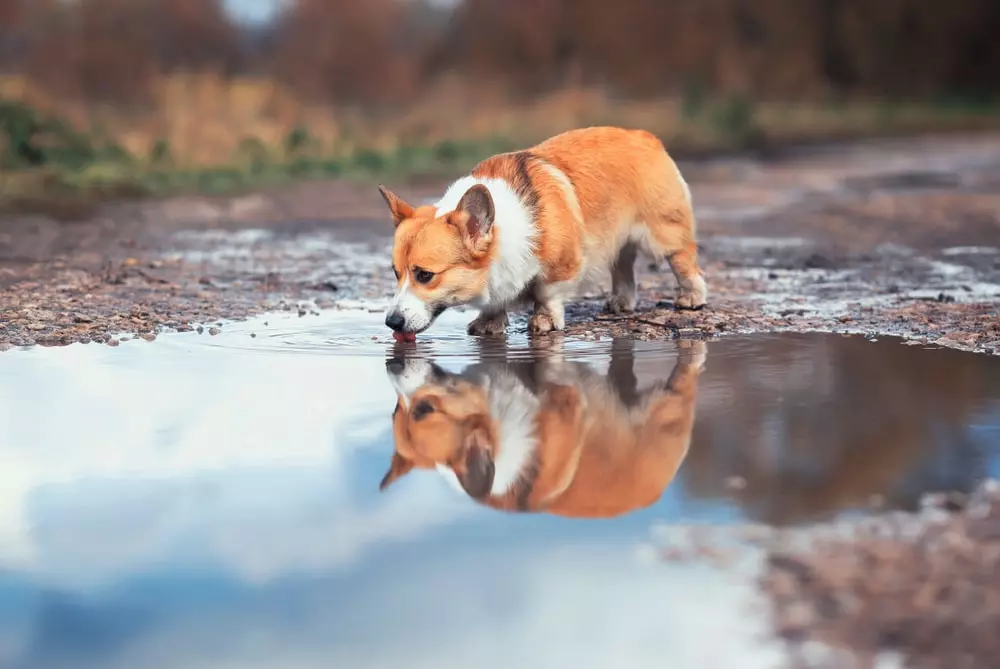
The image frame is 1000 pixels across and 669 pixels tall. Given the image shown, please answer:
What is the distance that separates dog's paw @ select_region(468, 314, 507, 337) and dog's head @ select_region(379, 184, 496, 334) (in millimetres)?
527

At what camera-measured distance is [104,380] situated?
6648 millimetres

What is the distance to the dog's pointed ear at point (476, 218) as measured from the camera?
23.4 ft

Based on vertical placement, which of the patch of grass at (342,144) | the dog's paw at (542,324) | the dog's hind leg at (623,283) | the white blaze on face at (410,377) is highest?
the patch of grass at (342,144)

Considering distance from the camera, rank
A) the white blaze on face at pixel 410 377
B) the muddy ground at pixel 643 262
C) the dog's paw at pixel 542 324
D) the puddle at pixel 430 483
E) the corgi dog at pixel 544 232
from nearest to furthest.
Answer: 1. the puddle at pixel 430 483
2. the white blaze on face at pixel 410 377
3. the corgi dog at pixel 544 232
4. the dog's paw at pixel 542 324
5. the muddy ground at pixel 643 262

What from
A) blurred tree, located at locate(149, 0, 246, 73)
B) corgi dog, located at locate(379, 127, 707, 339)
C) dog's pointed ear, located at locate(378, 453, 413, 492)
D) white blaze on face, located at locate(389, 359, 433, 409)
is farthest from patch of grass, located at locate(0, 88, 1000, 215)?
dog's pointed ear, located at locate(378, 453, 413, 492)

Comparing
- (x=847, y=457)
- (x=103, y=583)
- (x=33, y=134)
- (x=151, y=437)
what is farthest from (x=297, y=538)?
(x=33, y=134)

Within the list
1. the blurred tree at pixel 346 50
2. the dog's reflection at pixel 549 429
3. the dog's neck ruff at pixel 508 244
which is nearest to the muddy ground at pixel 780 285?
the dog's neck ruff at pixel 508 244

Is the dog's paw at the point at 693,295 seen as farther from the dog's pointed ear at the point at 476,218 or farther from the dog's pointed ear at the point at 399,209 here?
the dog's pointed ear at the point at 399,209

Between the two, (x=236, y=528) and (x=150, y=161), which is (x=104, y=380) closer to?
(x=236, y=528)

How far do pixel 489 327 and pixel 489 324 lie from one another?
2 cm

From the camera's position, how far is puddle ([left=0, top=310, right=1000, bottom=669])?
11.8ft

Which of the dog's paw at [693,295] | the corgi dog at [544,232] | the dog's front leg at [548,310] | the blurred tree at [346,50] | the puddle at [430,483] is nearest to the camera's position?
the puddle at [430,483]

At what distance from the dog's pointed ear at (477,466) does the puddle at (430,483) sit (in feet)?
0.08

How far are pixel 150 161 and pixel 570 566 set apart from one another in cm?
1446
